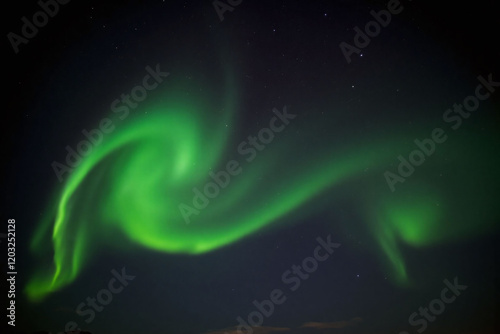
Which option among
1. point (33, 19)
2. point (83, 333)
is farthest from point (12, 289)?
point (33, 19)

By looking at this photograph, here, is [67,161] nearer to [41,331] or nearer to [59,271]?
[59,271]

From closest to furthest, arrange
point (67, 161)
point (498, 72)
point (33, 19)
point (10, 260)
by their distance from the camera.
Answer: point (33, 19) < point (10, 260) < point (67, 161) < point (498, 72)

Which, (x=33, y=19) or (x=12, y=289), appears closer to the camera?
(x=33, y=19)

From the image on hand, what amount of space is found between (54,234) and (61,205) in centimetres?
96

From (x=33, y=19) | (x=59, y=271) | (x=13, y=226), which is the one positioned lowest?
(x=59, y=271)

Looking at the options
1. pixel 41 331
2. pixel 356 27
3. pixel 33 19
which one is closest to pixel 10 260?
pixel 41 331

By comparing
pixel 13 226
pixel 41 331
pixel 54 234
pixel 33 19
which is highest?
pixel 33 19

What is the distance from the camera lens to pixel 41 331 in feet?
38.4

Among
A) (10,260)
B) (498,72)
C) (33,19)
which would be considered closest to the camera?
(33,19)

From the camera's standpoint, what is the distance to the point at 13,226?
36.0ft

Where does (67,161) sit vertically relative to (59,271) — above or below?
above

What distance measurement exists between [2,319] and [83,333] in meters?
2.43

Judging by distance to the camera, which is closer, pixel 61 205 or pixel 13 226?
pixel 13 226

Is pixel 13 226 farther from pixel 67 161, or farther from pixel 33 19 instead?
pixel 33 19
